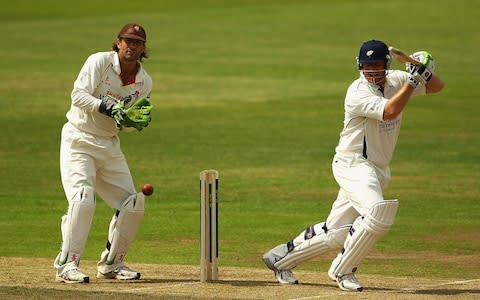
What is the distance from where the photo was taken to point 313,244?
990 cm

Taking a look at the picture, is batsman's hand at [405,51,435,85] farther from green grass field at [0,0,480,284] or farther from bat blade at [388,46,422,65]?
green grass field at [0,0,480,284]

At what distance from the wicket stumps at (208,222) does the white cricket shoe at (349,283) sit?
1.01m

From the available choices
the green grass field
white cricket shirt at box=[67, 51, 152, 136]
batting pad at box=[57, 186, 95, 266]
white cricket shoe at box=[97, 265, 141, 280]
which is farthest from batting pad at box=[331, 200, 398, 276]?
white cricket shirt at box=[67, 51, 152, 136]

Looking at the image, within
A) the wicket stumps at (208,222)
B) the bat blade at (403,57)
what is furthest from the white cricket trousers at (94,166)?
the bat blade at (403,57)

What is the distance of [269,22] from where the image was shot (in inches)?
1645

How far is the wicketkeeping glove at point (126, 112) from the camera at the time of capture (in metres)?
9.77

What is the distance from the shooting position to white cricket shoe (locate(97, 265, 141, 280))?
33.4ft

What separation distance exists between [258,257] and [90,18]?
1345 inches

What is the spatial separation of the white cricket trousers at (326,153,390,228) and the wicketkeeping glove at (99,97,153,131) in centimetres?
150

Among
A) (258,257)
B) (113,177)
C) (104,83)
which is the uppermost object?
(104,83)

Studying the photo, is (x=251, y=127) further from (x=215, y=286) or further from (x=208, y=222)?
(x=215, y=286)

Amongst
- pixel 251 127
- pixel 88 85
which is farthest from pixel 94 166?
pixel 251 127

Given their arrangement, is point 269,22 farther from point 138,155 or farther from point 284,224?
point 284,224

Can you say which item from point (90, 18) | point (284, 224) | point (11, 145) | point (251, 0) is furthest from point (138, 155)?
point (251, 0)
